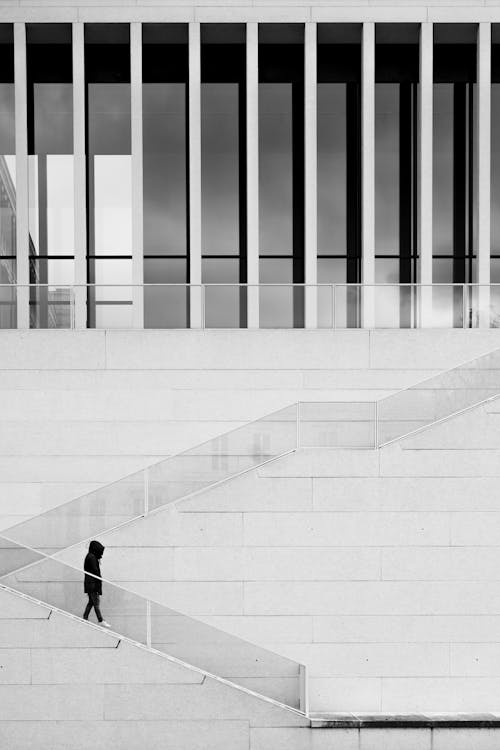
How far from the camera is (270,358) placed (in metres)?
17.0

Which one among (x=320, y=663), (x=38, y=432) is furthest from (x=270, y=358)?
(x=320, y=663)

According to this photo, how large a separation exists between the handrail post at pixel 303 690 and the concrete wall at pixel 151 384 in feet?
17.1

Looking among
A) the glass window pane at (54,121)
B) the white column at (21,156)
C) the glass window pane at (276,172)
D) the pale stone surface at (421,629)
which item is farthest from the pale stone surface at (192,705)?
the glass window pane at (54,121)

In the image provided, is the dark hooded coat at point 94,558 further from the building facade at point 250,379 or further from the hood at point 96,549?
the building facade at point 250,379

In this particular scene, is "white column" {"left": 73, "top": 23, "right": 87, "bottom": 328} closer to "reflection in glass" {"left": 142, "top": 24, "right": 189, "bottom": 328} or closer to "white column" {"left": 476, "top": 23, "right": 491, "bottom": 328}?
"reflection in glass" {"left": 142, "top": 24, "right": 189, "bottom": 328}

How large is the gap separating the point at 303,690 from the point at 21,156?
13835mm

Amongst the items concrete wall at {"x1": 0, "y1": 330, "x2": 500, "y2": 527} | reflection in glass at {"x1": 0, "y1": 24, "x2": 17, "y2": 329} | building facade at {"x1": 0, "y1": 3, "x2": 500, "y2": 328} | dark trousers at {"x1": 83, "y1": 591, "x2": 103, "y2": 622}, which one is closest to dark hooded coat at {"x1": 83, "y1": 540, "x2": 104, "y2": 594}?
dark trousers at {"x1": 83, "y1": 591, "x2": 103, "y2": 622}

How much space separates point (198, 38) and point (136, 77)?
1.78m

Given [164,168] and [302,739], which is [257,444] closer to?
[302,739]

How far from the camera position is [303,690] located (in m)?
14.0

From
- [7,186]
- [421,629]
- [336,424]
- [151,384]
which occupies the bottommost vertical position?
[421,629]

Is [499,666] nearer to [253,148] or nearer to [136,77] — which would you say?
[253,148]

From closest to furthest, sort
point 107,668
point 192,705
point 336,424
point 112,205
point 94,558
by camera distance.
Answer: point 192,705 → point 107,668 → point 94,558 → point 336,424 → point 112,205

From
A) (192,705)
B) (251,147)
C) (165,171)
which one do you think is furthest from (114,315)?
(192,705)
